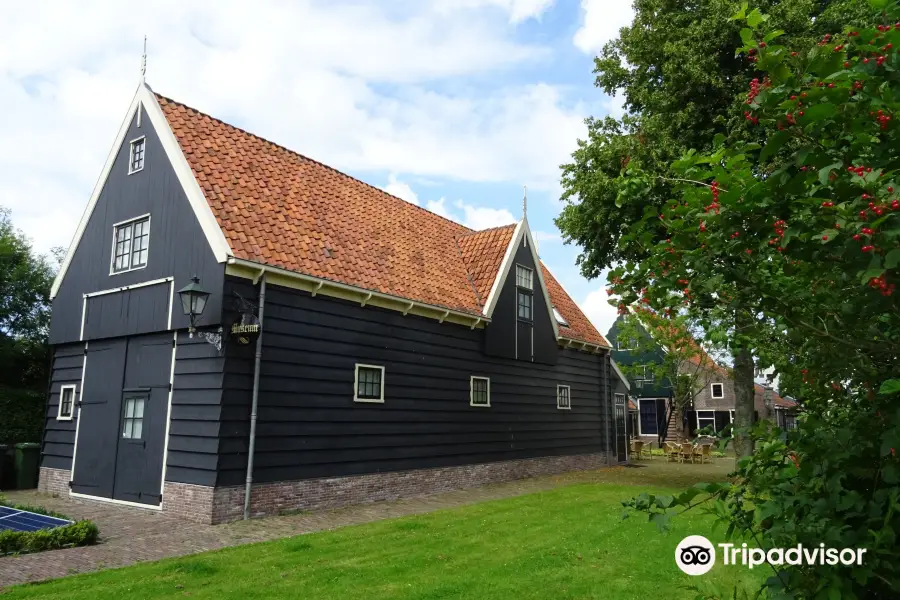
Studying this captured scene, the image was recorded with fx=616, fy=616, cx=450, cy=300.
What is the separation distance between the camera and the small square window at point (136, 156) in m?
13.8

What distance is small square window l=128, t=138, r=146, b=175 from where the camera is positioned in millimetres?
13789

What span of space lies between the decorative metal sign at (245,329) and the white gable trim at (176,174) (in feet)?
3.74

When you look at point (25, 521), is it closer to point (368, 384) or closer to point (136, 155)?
point (368, 384)

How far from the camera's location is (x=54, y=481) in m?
14.4

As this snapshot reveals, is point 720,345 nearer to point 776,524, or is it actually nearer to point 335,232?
point 776,524

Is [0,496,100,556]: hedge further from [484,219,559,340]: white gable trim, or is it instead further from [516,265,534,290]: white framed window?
[516,265,534,290]: white framed window

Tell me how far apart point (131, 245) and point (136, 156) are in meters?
2.05

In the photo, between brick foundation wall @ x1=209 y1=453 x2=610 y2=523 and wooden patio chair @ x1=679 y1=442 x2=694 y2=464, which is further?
wooden patio chair @ x1=679 y1=442 x2=694 y2=464

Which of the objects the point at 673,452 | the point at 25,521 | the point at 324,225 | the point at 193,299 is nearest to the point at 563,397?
the point at 673,452

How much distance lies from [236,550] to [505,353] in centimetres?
1063

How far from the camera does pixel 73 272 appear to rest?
15047mm

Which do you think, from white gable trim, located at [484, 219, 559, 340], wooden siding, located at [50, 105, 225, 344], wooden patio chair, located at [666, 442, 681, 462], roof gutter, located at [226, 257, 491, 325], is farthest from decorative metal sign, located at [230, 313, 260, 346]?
wooden patio chair, located at [666, 442, 681, 462]

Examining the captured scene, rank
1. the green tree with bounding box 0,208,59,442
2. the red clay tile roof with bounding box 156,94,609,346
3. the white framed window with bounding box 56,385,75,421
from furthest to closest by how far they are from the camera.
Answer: the green tree with bounding box 0,208,59,442
the white framed window with bounding box 56,385,75,421
the red clay tile roof with bounding box 156,94,609,346

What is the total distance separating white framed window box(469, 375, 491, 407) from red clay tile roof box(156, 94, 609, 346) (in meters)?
2.01
